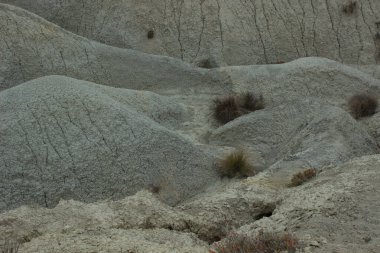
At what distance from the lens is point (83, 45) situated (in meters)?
24.8

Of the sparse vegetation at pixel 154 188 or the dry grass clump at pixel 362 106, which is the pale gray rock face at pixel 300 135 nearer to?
the dry grass clump at pixel 362 106

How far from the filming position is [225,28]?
2972 centimetres

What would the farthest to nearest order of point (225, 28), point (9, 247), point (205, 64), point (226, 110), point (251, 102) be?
point (225, 28), point (205, 64), point (251, 102), point (226, 110), point (9, 247)

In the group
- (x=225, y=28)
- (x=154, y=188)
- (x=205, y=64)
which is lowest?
(x=154, y=188)

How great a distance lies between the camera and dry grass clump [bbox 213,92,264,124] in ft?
70.5

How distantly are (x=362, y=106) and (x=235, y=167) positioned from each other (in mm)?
6893

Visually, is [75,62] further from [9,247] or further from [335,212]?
[335,212]

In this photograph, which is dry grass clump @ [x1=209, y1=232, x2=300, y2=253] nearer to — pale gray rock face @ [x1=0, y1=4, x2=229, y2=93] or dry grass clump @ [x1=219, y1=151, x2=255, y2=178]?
dry grass clump @ [x1=219, y1=151, x2=255, y2=178]

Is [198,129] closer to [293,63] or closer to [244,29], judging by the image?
[293,63]

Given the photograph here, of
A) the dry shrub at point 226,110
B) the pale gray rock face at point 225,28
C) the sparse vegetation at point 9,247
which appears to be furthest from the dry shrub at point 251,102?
the sparse vegetation at point 9,247

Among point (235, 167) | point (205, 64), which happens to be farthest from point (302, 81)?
point (235, 167)

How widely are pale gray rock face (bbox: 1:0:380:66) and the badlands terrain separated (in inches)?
2.5

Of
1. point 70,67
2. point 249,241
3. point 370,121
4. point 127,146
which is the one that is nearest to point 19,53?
point 70,67

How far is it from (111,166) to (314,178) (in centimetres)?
554
